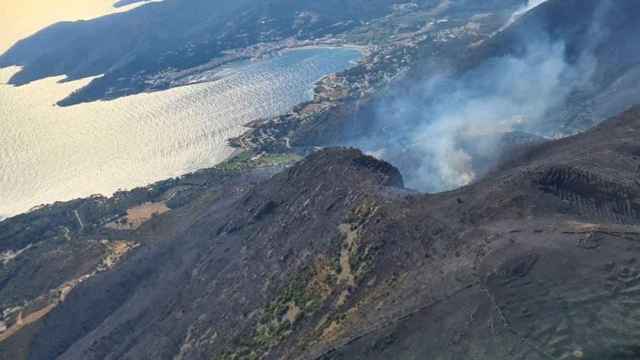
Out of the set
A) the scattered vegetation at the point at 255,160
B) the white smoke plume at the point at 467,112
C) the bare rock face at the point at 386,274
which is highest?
the bare rock face at the point at 386,274

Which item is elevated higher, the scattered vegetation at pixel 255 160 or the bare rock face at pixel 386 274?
the bare rock face at pixel 386 274

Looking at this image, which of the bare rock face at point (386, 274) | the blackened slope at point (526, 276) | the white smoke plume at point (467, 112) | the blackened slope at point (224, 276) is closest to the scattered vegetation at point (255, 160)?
the white smoke plume at point (467, 112)

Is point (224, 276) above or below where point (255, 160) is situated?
above

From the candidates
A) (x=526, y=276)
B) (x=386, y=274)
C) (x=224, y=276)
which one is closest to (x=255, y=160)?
(x=224, y=276)

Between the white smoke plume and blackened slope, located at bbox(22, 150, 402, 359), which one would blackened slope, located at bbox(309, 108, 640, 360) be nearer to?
blackened slope, located at bbox(22, 150, 402, 359)

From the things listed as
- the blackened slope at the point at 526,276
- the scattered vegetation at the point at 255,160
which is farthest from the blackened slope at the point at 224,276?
the scattered vegetation at the point at 255,160

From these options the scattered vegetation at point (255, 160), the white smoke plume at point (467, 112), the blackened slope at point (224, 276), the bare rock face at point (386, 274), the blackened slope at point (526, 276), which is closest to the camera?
the blackened slope at point (526, 276)

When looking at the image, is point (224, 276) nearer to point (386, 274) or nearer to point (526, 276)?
point (386, 274)

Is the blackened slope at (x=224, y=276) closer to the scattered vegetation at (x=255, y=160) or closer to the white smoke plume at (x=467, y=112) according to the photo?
the white smoke plume at (x=467, y=112)

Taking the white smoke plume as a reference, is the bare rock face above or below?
above

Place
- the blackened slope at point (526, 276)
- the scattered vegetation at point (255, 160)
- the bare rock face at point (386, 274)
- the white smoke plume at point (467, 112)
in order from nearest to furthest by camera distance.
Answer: the blackened slope at point (526, 276) → the bare rock face at point (386, 274) → the white smoke plume at point (467, 112) → the scattered vegetation at point (255, 160)

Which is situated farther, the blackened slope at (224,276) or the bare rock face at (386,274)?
the blackened slope at (224,276)

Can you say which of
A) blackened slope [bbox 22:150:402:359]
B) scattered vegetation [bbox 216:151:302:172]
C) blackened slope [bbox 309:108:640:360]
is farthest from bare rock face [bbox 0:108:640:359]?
scattered vegetation [bbox 216:151:302:172]
